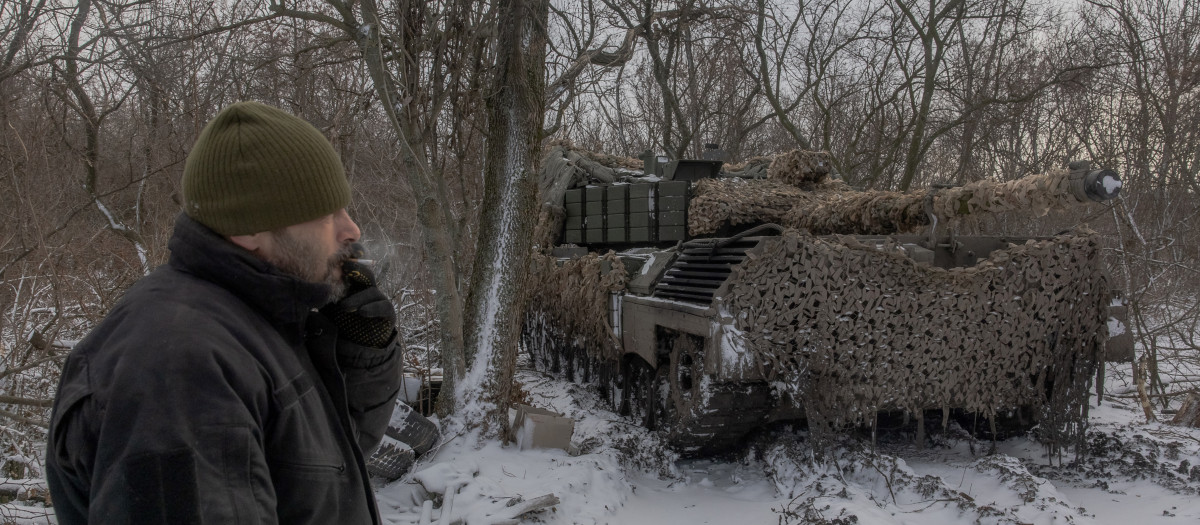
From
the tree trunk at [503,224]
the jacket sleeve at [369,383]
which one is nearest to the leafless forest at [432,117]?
the tree trunk at [503,224]

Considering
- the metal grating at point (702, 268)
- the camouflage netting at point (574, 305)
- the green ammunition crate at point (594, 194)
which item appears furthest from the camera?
the green ammunition crate at point (594, 194)

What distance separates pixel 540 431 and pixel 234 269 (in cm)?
471

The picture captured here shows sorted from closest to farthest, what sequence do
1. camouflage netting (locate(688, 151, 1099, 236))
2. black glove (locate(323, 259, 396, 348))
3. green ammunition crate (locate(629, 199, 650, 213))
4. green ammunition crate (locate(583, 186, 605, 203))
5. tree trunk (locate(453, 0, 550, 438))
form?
black glove (locate(323, 259, 396, 348))
camouflage netting (locate(688, 151, 1099, 236))
tree trunk (locate(453, 0, 550, 438))
green ammunition crate (locate(629, 199, 650, 213))
green ammunition crate (locate(583, 186, 605, 203))

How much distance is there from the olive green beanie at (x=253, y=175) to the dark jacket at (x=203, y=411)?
0.05 metres

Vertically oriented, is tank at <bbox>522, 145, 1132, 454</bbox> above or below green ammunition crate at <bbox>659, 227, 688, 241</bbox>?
below

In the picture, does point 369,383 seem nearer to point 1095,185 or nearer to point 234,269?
point 234,269

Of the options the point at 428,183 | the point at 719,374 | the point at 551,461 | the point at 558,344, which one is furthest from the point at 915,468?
the point at 558,344

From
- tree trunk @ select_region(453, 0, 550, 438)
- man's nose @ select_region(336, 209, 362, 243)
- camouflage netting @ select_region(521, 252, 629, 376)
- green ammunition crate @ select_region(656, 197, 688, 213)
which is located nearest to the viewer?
man's nose @ select_region(336, 209, 362, 243)

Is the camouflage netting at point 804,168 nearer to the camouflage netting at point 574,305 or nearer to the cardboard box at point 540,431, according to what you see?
the camouflage netting at point 574,305

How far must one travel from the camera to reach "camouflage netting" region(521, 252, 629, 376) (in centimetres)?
716

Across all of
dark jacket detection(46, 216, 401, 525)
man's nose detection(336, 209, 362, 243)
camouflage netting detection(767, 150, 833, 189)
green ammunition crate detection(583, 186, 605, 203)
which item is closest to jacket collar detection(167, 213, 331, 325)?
dark jacket detection(46, 216, 401, 525)

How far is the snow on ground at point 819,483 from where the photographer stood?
463 centimetres

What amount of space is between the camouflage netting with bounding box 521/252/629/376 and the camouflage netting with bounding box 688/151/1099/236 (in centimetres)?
96

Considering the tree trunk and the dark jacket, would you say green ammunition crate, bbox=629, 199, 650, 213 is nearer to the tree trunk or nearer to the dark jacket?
the tree trunk
